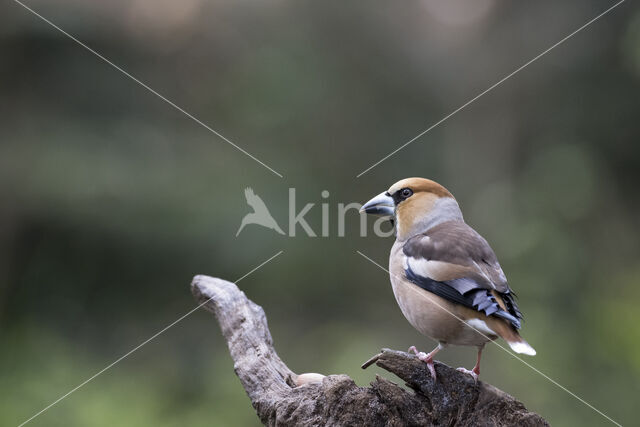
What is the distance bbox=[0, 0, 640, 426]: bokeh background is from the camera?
6074 millimetres

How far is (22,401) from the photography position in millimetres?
5930

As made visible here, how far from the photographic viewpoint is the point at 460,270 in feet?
9.20

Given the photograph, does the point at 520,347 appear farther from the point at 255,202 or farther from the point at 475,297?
the point at 255,202

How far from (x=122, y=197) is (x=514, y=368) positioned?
401cm

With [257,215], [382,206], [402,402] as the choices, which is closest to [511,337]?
[402,402]

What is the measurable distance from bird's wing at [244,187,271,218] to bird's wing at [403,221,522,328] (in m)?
3.94

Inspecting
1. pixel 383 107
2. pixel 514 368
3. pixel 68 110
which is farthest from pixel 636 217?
pixel 68 110

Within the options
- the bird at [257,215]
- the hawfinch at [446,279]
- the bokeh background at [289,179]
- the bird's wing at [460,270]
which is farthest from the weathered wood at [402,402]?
the bird at [257,215]

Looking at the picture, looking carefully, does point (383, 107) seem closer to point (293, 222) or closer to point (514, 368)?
point (293, 222)

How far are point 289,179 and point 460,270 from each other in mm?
4582
